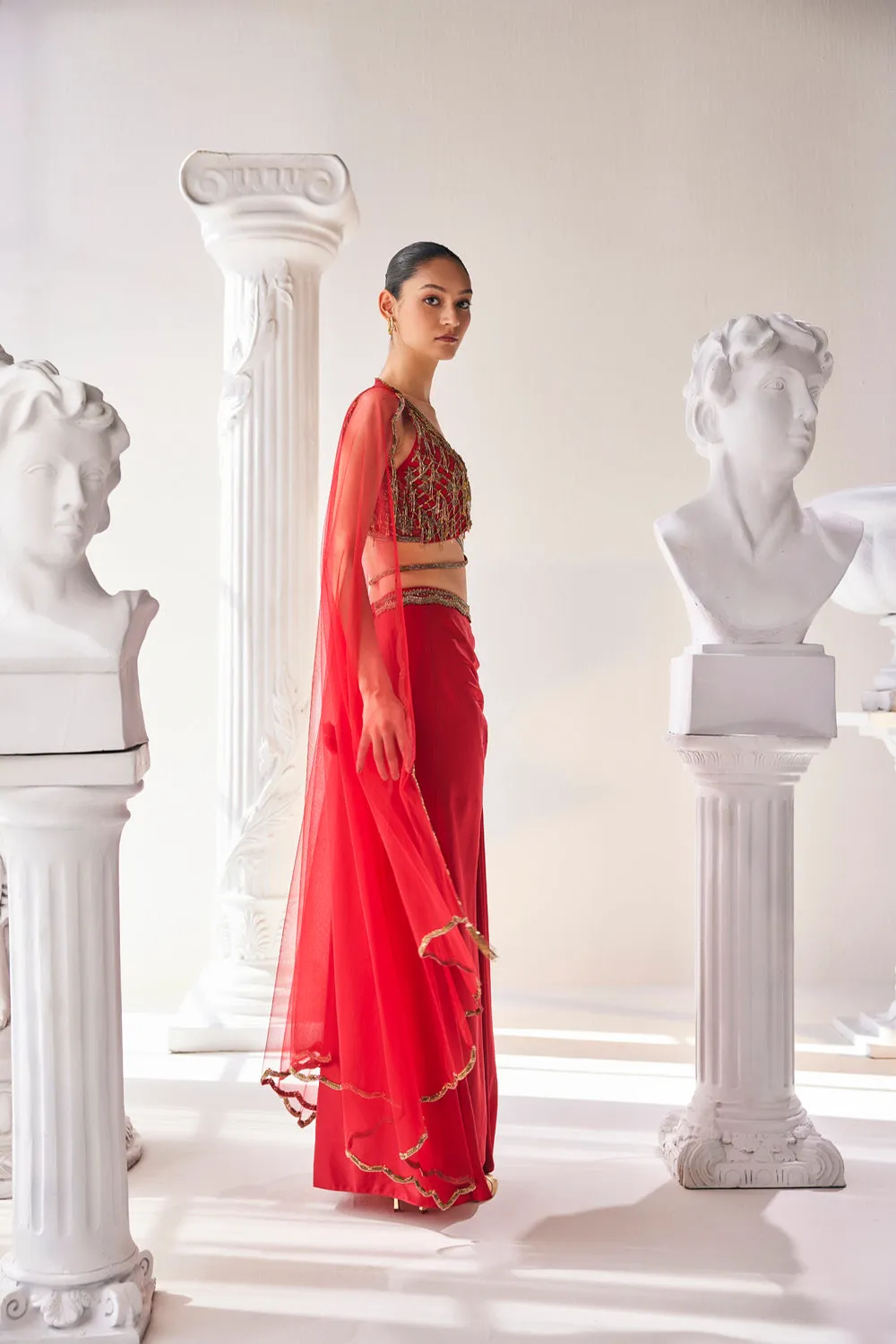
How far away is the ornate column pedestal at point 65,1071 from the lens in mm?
2336

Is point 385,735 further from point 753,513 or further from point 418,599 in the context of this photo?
point 753,513

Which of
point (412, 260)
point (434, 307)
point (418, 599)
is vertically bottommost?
point (418, 599)

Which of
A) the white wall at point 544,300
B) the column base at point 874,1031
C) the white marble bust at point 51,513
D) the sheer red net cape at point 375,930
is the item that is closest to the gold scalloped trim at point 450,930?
the sheer red net cape at point 375,930

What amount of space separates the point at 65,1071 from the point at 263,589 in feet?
7.23

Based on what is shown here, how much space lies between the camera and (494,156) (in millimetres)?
5008

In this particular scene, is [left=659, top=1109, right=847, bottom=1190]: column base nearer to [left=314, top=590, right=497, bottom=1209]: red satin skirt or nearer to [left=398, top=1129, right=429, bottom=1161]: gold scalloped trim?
[left=314, top=590, right=497, bottom=1209]: red satin skirt

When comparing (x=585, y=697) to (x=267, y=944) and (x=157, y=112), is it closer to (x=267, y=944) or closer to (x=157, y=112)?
(x=267, y=944)

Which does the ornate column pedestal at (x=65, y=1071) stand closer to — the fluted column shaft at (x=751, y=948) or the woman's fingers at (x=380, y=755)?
the woman's fingers at (x=380, y=755)

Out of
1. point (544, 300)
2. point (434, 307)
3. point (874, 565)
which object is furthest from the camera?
point (544, 300)

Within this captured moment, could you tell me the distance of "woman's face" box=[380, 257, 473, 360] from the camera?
2.95 m

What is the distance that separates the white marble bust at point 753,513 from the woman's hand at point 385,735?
73 cm

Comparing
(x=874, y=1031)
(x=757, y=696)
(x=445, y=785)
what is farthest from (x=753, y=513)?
(x=874, y=1031)

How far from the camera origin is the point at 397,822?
2834 mm

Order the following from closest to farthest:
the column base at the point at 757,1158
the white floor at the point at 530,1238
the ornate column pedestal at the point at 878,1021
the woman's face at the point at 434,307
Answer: the white floor at the point at 530,1238, the woman's face at the point at 434,307, the column base at the point at 757,1158, the ornate column pedestal at the point at 878,1021
